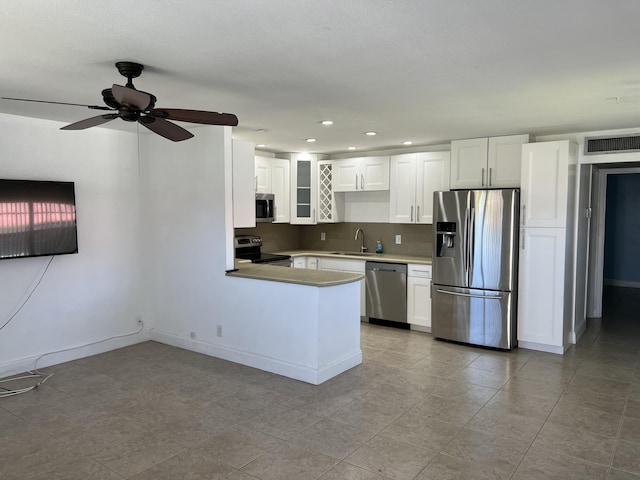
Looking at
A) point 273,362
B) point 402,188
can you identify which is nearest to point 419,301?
point 402,188

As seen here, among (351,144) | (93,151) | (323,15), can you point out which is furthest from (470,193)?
(93,151)

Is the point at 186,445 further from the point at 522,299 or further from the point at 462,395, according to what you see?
the point at 522,299

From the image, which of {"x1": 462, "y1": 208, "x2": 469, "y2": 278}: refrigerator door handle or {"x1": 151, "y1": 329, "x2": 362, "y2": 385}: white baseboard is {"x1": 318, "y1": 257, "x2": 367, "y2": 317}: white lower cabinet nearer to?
{"x1": 462, "y1": 208, "x2": 469, "y2": 278}: refrigerator door handle

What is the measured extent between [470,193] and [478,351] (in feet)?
5.76

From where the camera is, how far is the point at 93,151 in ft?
15.1

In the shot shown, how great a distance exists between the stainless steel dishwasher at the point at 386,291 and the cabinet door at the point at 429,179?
767 millimetres

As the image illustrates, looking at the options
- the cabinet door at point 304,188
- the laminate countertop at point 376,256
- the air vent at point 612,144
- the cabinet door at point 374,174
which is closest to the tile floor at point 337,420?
the laminate countertop at point 376,256

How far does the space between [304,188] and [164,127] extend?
3.75m

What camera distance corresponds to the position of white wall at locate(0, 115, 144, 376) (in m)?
4.08

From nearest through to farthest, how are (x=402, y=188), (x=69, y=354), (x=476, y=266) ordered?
1. (x=69, y=354)
2. (x=476, y=266)
3. (x=402, y=188)

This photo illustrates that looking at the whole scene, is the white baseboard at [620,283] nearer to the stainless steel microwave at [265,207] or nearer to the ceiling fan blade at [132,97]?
the stainless steel microwave at [265,207]

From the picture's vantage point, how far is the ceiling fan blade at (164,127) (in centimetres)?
277

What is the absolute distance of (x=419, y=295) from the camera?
219 inches

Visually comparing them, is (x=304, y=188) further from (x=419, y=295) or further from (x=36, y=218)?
(x=36, y=218)
